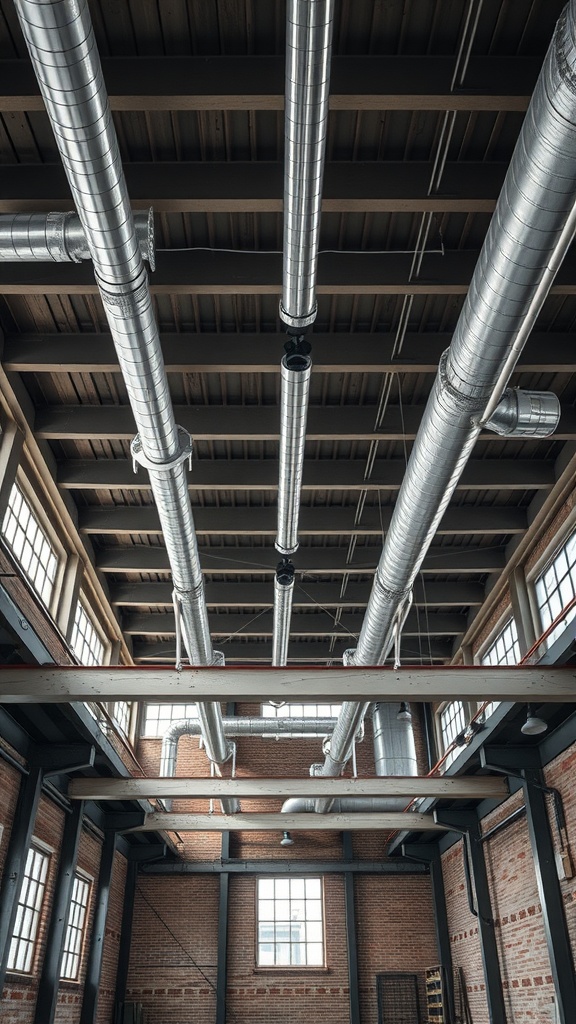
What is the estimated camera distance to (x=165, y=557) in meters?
13.0

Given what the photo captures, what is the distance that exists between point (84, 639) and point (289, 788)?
4165 mm

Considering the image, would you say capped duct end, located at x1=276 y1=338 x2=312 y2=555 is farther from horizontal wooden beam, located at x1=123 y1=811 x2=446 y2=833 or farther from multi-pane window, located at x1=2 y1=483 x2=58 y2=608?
horizontal wooden beam, located at x1=123 y1=811 x2=446 y2=833

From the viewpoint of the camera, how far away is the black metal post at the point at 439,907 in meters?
15.1

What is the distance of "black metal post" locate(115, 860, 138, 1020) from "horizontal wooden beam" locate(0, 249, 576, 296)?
13.4 m

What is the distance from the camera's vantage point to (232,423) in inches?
389

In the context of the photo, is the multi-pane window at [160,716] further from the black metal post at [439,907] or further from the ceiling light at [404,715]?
the black metal post at [439,907]

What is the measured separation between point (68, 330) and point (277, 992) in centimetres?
1397

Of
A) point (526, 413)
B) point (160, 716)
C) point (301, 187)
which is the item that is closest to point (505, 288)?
point (301, 187)

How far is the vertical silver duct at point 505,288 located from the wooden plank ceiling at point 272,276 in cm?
189

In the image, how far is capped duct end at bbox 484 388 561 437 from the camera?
7.23 metres

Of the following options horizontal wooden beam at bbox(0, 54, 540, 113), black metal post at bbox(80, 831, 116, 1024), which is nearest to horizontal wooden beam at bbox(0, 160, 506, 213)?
horizontal wooden beam at bbox(0, 54, 540, 113)

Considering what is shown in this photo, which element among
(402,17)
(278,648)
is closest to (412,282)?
(402,17)

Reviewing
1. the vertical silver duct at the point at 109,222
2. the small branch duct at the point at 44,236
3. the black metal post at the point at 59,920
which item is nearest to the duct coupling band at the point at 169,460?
the vertical silver duct at the point at 109,222

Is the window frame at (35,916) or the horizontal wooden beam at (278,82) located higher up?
the horizontal wooden beam at (278,82)
